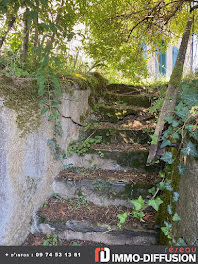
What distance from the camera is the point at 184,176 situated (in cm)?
164

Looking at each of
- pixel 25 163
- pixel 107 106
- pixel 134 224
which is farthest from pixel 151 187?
pixel 107 106

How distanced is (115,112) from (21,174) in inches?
73.5

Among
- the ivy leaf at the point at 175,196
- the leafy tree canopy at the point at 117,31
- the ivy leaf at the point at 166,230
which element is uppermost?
the leafy tree canopy at the point at 117,31

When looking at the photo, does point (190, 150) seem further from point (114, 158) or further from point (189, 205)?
point (114, 158)

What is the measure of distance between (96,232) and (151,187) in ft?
2.23

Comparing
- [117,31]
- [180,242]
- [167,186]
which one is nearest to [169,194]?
[167,186]

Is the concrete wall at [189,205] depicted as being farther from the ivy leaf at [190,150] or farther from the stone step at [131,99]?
the stone step at [131,99]

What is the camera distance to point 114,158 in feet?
8.70

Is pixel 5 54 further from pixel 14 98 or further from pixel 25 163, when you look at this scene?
pixel 25 163

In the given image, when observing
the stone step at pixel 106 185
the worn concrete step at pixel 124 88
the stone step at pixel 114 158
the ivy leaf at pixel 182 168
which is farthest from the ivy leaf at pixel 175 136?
the worn concrete step at pixel 124 88

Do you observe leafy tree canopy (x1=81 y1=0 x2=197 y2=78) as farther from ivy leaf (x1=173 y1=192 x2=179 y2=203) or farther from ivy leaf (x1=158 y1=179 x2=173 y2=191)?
ivy leaf (x1=173 y1=192 x2=179 y2=203)

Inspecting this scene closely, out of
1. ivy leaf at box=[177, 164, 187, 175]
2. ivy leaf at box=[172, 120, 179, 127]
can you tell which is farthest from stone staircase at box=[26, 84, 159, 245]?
ivy leaf at box=[172, 120, 179, 127]

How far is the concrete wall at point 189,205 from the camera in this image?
144 cm

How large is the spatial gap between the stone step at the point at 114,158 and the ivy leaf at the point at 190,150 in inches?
34.9
